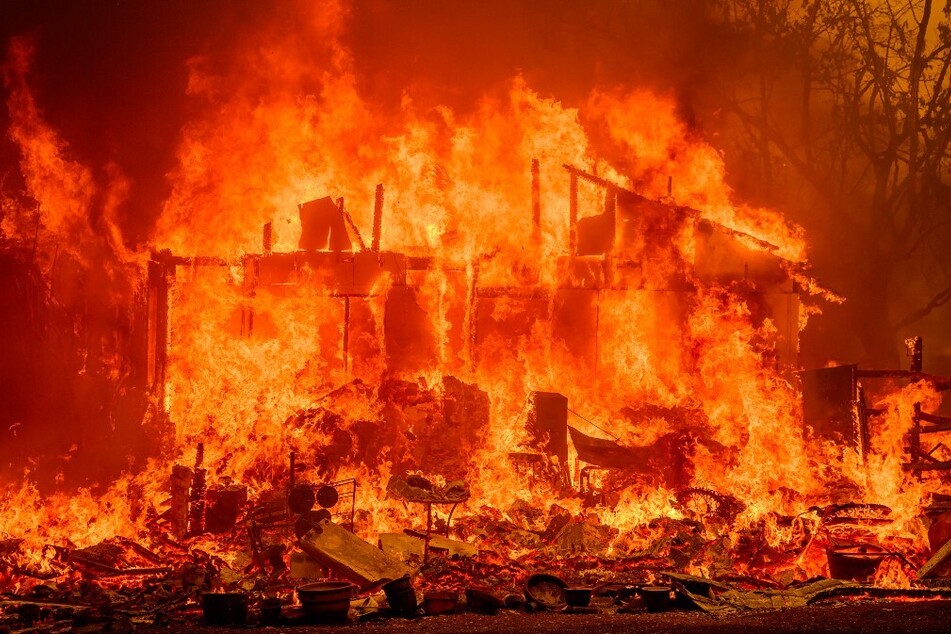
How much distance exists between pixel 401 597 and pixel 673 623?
2736mm

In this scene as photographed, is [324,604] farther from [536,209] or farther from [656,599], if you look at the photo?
[536,209]

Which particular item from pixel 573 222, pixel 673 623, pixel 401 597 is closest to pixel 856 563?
pixel 673 623

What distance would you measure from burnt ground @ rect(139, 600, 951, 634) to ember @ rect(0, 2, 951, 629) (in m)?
0.33

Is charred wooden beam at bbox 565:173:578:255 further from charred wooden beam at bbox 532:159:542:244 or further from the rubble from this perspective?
the rubble

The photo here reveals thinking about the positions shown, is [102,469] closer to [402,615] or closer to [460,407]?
[460,407]

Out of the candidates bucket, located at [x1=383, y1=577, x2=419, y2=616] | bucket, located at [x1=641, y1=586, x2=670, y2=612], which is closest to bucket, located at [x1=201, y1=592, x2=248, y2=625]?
bucket, located at [x1=383, y1=577, x2=419, y2=616]

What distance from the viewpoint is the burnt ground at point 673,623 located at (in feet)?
24.3

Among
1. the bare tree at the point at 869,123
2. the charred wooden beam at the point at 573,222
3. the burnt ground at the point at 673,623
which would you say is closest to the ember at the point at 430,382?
the charred wooden beam at the point at 573,222

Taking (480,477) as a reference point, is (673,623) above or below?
below

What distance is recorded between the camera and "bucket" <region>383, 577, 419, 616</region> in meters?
8.20

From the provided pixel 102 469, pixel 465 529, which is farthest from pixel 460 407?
pixel 102 469

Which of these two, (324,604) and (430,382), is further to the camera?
(430,382)

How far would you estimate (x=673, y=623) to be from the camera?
769 centimetres

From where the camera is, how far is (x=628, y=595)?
882cm
